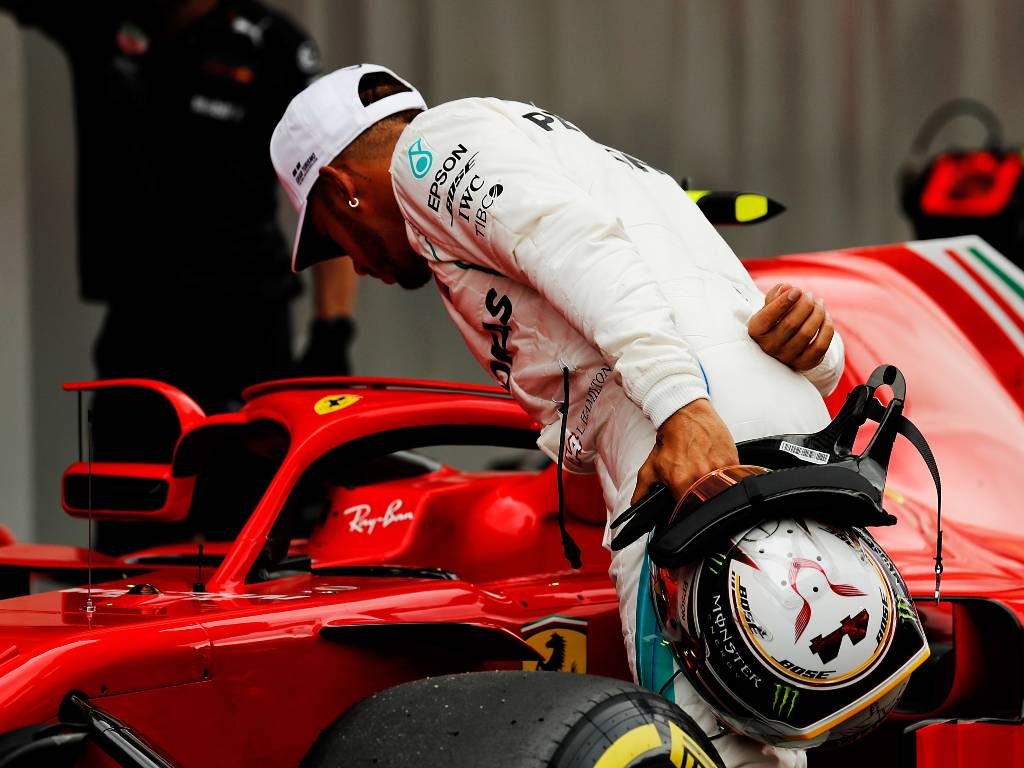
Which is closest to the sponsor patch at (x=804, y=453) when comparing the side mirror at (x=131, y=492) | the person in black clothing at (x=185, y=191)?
the side mirror at (x=131, y=492)

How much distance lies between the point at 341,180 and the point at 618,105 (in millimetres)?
4044

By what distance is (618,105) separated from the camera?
6.14 metres

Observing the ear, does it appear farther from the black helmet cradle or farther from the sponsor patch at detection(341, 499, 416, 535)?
the black helmet cradle

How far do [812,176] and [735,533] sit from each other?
17.1ft

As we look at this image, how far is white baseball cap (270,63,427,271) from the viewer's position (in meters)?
2.23

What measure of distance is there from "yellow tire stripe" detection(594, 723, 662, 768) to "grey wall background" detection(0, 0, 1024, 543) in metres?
3.78

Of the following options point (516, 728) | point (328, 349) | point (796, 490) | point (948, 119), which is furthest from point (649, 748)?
point (948, 119)

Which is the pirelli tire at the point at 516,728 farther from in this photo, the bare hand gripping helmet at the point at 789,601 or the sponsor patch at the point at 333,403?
the sponsor patch at the point at 333,403

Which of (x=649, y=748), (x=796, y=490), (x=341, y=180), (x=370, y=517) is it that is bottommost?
(x=370, y=517)

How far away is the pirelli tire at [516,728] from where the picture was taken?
155 centimetres

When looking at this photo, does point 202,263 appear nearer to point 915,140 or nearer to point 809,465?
point 809,465

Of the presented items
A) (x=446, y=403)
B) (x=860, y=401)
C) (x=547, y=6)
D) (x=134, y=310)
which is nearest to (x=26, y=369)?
(x=134, y=310)

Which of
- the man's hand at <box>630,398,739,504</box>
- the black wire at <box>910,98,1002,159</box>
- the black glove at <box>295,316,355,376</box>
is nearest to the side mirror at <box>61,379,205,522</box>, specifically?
the man's hand at <box>630,398,739,504</box>

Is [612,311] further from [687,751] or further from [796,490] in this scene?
[687,751]
